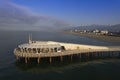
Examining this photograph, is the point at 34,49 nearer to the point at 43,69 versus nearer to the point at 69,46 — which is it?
the point at 43,69

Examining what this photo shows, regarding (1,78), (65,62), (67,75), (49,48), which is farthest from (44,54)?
(1,78)

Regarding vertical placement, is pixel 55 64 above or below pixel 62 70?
above

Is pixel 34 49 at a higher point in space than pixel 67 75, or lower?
higher

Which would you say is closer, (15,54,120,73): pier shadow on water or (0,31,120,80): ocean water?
(0,31,120,80): ocean water

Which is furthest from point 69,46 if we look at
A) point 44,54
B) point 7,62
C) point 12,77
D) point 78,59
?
point 12,77

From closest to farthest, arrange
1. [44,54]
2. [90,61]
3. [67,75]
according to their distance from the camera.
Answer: [67,75] → [44,54] → [90,61]

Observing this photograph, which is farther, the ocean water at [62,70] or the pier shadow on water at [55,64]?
the pier shadow on water at [55,64]

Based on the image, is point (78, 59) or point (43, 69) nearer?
point (43, 69)

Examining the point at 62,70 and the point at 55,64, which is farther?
the point at 55,64

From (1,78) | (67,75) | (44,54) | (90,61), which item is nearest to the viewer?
(1,78)

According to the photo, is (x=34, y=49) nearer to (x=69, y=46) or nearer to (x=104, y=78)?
(x=69, y=46)
